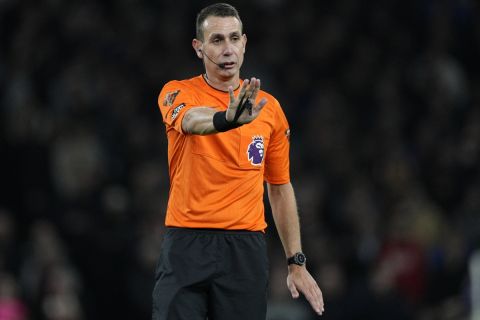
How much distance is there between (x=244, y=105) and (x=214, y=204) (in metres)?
0.74

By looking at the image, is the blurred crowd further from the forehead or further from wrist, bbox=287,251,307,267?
the forehead

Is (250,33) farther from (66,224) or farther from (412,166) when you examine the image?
(66,224)

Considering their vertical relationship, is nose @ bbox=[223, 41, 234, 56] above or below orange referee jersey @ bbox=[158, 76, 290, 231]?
above

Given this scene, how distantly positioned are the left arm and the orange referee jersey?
315mm

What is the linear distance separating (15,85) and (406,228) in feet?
15.3

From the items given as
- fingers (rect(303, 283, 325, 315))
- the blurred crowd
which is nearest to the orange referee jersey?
fingers (rect(303, 283, 325, 315))

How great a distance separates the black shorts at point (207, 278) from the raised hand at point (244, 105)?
80 cm

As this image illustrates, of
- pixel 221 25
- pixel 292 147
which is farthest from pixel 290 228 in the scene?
pixel 292 147

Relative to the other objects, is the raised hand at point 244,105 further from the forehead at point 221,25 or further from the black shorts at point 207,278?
the black shorts at point 207,278

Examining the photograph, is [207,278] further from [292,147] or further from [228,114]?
[292,147]

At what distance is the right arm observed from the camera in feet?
17.4

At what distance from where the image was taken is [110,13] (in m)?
15.0

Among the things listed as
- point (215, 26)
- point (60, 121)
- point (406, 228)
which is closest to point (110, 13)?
point (60, 121)

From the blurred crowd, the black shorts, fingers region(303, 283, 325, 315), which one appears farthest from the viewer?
the blurred crowd
